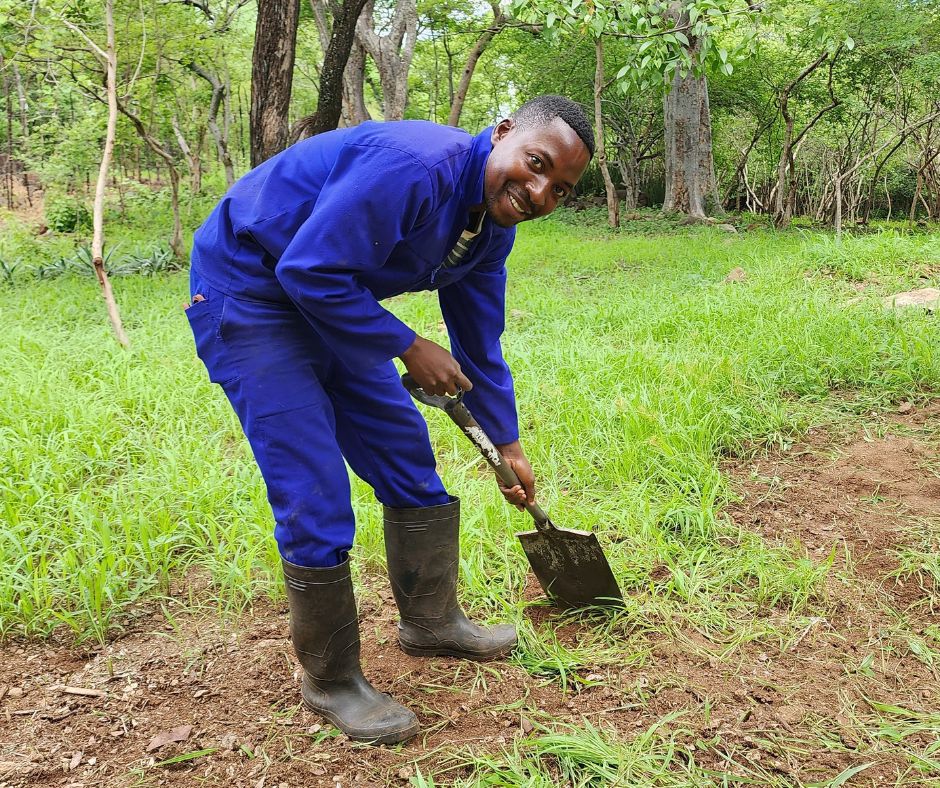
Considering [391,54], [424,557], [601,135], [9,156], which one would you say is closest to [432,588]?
[424,557]

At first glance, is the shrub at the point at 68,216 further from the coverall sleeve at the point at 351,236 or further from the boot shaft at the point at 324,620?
the coverall sleeve at the point at 351,236

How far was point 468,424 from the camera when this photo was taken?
193 centimetres

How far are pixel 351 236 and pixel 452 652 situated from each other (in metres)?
1.21

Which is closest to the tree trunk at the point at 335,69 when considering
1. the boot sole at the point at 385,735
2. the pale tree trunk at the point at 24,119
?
the boot sole at the point at 385,735

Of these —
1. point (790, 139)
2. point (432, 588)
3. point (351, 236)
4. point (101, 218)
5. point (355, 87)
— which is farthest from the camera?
point (355, 87)

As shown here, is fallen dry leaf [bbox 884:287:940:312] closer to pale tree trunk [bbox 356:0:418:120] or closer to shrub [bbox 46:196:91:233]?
pale tree trunk [bbox 356:0:418:120]

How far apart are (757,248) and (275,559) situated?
21.4 feet

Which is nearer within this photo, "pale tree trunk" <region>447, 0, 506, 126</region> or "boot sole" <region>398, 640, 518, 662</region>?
"boot sole" <region>398, 640, 518, 662</region>

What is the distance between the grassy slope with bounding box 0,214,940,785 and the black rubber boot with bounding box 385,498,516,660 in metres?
0.12

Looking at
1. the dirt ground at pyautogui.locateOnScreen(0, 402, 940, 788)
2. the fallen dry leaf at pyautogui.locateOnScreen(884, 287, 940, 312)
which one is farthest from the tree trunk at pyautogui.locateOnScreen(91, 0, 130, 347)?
the fallen dry leaf at pyautogui.locateOnScreen(884, 287, 940, 312)

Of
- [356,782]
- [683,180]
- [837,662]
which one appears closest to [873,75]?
[683,180]

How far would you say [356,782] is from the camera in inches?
66.4

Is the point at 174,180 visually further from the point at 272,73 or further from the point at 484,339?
the point at 484,339

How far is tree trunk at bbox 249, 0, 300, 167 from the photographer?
17.4 feet
